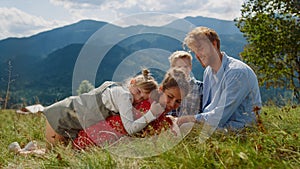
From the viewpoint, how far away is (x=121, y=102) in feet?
17.8

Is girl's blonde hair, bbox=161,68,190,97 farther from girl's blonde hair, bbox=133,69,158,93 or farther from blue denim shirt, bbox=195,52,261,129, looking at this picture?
blue denim shirt, bbox=195,52,261,129

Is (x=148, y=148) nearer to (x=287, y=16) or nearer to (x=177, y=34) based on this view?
(x=177, y=34)

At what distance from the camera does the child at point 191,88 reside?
6.14 meters

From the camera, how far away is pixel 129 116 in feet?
17.2

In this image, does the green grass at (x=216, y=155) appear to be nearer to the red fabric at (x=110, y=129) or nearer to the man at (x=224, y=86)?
the man at (x=224, y=86)

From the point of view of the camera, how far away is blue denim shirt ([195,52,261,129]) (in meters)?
5.09

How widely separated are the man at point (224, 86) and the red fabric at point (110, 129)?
13.2 inches

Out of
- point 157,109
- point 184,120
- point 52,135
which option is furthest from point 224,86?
point 52,135

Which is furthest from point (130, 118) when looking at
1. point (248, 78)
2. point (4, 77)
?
point (4, 77)

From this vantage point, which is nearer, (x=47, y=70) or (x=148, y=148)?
(x=148, y=148)

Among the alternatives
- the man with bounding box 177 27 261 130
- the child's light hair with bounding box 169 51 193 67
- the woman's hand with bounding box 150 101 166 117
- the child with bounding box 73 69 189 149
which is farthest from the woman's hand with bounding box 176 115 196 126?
the child's light hair with bounding box 169 51 193 67

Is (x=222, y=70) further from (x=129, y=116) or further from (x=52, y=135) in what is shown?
(x=52, y=135)

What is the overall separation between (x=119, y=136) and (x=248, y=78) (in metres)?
Result: 1.89

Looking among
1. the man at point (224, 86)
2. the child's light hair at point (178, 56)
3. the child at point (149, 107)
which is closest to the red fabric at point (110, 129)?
the child at point (149, 107)
